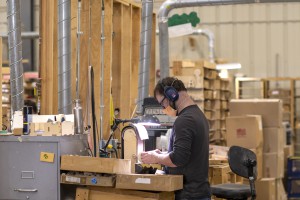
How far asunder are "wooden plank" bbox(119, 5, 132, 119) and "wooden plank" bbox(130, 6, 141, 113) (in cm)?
32

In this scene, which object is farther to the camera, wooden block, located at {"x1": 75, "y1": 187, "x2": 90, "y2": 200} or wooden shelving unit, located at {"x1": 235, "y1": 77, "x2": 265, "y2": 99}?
wooden shelving unit, located at {"x1": 235, "y1": 77, "x2": 265, "y2": 99}

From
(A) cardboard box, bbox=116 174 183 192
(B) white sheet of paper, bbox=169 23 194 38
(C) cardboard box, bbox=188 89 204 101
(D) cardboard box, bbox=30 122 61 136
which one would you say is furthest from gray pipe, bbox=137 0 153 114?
(C) cardboard box, bbox=188 89 204 101

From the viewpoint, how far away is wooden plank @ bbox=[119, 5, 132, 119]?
7.47 m

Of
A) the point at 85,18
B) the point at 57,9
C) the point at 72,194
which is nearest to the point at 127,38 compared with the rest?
the point at 85,18

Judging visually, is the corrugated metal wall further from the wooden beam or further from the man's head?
the man's head

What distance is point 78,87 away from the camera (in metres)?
6.16

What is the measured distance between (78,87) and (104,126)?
63 centimetres

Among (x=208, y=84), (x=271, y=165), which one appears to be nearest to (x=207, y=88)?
(x=208, y=84)

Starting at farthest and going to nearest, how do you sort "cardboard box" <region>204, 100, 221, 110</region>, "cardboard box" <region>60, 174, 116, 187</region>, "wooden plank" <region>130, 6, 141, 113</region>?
"cardboard box" <region>204, 100, 221, 110</region> → "wooden plank" <region>130, 6, 141, 113</region> → "cardboard box" <region>60, 174, 116, 187</region>

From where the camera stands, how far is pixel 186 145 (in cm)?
443

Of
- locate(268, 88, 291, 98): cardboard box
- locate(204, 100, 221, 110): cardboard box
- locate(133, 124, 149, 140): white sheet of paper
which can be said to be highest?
locate(268, 88, 291, 98): cardboard box

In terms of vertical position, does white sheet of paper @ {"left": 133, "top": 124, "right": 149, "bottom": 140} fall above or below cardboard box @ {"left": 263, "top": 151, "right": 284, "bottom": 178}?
above

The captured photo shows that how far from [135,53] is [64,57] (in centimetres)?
237

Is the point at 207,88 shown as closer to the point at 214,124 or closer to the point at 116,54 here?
the point at 214,124
